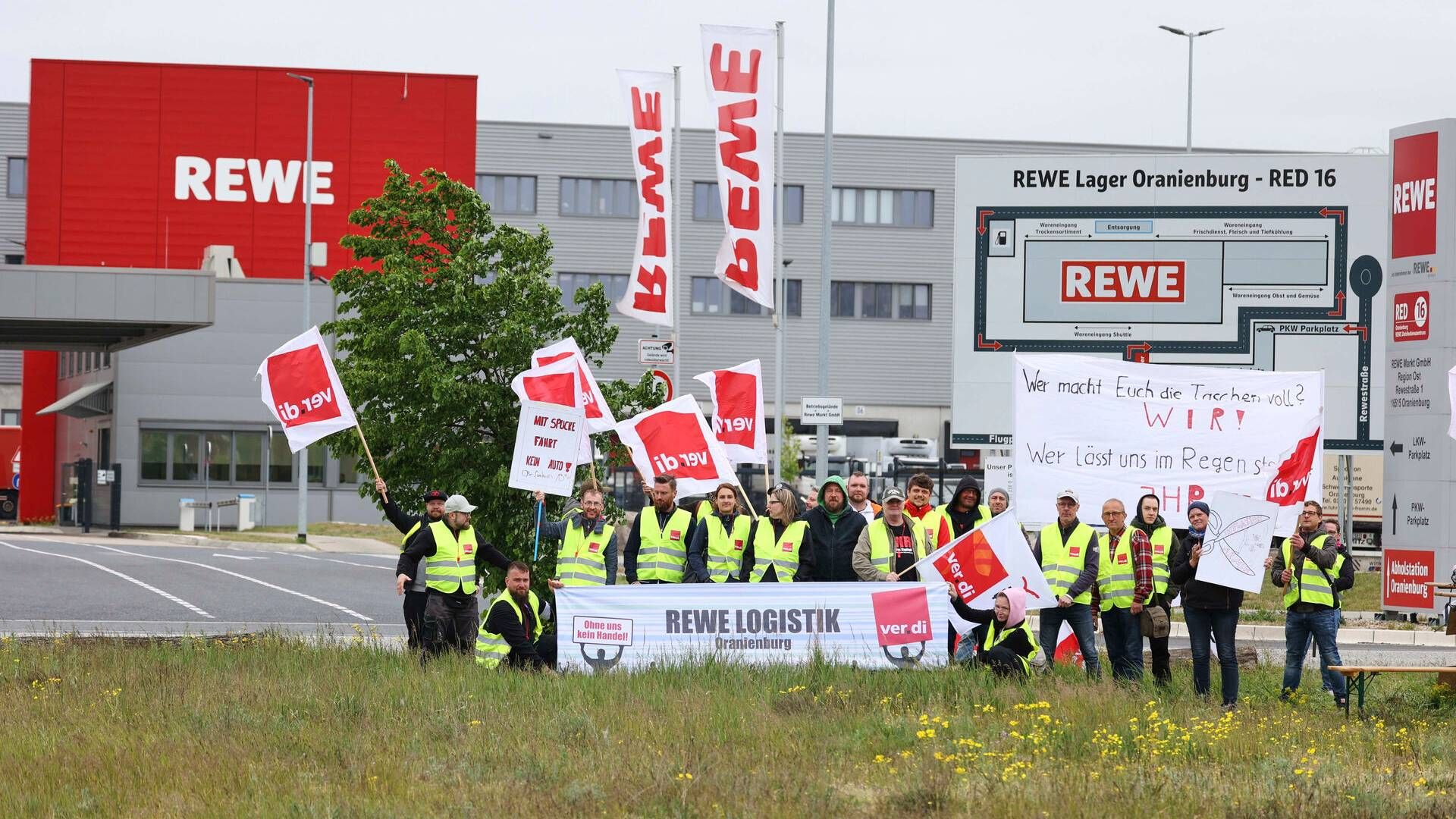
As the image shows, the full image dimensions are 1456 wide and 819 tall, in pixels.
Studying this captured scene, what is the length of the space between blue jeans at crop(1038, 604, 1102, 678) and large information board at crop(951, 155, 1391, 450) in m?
9.63

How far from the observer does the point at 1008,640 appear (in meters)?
12.8

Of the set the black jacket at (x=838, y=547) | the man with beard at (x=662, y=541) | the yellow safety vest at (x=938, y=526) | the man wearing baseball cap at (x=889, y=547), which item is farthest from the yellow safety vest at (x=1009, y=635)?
the man with beard at (x=662, y=541)

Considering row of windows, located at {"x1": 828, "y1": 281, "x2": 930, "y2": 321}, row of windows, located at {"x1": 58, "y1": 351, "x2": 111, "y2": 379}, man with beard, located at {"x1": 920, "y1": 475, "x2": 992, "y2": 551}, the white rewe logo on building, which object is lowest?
man with beard, located at {"x1": 920, "y1": 475, "x2": 992, "y2": 551}

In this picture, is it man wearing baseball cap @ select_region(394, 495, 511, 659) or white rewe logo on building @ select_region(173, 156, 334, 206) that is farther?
white rewe logo on building @ select_region(173, 156, 334, 206)

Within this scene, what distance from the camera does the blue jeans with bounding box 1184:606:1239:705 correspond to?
12.9 meters

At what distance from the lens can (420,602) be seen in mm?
14820

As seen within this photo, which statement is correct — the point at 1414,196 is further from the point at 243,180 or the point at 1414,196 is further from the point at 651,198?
the point at 243,180

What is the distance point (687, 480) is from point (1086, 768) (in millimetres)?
6396

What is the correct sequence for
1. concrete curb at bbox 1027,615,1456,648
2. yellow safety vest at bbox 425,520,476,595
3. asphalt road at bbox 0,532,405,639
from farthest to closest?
concrete curb at bbox 1027,615,1456,648, asphalt road at bbox 0,532,405,639, yellow safety vest at bbox 425,520,476,595

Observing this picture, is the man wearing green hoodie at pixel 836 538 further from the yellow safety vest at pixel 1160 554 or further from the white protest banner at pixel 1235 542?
the white protest banner at pixel 1235 542

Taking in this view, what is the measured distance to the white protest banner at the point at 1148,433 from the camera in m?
15.8

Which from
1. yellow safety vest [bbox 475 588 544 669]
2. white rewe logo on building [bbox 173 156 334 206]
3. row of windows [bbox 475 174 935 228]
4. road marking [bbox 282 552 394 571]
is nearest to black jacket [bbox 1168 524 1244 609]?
yellow safety vest [bbox 475 588 544 669]

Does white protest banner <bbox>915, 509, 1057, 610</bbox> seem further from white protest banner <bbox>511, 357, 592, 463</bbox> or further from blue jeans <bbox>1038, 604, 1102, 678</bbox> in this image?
white protest banner <bbox>511, 357, 592, 463</bbox>

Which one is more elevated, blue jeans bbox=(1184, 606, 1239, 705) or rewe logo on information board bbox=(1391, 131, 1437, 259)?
rewe logo on information board bbox=(1391, 131, 1437, 259)
